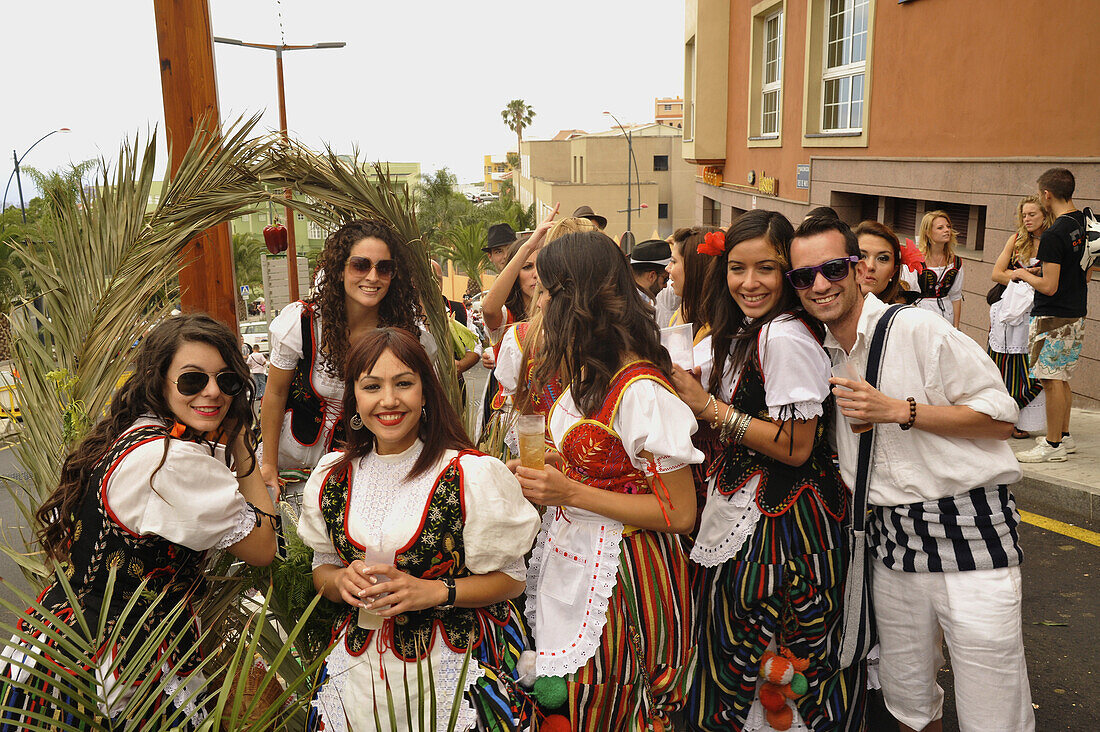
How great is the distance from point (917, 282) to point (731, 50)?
15.4m

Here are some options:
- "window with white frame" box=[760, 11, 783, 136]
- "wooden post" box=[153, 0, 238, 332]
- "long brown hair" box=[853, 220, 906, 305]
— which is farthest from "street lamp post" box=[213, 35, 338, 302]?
"long brown hair" box=[853, 220, 906, 305]

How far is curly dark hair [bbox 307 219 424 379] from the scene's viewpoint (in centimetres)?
347

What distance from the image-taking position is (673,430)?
2.27 m

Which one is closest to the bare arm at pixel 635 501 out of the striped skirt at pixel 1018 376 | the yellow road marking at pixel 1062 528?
the yellow road marking at pixel 1062 528

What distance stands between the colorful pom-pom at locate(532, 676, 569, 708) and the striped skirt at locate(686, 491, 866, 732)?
68 centimetres

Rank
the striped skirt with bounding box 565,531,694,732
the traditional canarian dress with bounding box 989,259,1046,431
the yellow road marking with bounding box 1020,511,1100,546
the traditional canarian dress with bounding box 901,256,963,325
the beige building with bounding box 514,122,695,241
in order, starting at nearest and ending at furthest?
the striped skirt with bounding box 565,531,694,732
the yellow road marking with bounding box 1020,511,1100,546
the traditional canarian dress with bounding box 989,259,1046,431
the traditional canarian dress with bounding box 901,256,963,325
the beige building with bounding box 514,122,695,241

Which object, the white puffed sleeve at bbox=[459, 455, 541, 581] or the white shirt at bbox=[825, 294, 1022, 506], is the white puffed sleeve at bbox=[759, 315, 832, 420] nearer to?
the white shirt at bbox=[825, 294, 1022, 506]

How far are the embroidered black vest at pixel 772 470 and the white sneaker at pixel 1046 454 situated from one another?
414 centimetres

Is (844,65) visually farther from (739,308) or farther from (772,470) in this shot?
(772,470)

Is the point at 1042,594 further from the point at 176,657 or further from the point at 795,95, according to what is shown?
the point at 795,95

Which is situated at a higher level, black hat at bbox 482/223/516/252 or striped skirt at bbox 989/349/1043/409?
black hat at bbox 482/223/516/252

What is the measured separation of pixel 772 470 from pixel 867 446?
29 cm

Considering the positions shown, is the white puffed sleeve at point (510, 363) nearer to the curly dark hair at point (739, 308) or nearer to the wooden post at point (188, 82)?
the curly dark hair at point (739, 308)

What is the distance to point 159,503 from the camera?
212 centimetres
